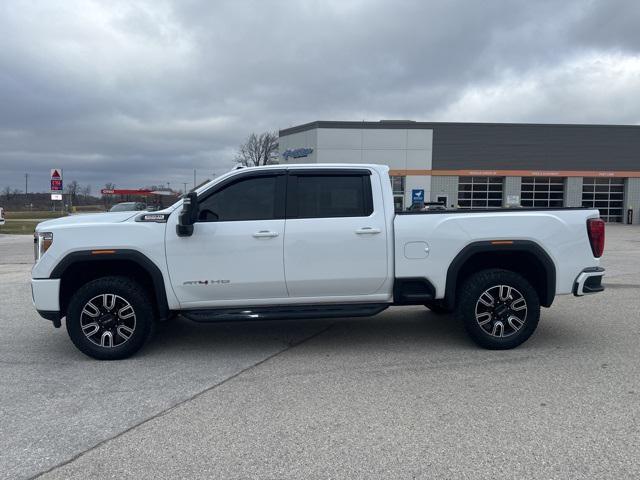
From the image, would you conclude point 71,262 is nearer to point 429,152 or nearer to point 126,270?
point 126,270

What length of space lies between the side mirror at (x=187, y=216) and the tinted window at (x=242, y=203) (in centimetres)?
19

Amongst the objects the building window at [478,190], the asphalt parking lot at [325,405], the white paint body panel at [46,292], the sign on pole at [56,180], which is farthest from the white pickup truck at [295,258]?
the building window at [478,190]

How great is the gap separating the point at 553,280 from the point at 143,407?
14.1ft

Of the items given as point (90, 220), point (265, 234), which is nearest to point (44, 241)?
point (90, 220)

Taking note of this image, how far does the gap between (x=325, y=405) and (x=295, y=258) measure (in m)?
1.66

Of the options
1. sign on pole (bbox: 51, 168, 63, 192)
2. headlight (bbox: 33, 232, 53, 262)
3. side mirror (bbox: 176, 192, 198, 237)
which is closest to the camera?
side mirror (bbox: 176, 192, 198, 237)

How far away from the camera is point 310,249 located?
538 cm

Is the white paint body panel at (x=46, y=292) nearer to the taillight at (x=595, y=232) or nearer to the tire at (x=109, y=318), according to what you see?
the tire at (x=109, y=318)

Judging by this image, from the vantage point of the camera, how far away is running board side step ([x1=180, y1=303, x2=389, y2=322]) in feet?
17.6

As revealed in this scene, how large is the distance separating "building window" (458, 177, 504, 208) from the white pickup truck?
35.8 meters

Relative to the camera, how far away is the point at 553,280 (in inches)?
221

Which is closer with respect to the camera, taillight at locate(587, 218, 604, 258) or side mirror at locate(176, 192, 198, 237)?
side mirror at locate(176, 192, 198, 237)

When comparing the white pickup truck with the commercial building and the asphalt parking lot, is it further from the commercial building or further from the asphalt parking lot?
the commercial building

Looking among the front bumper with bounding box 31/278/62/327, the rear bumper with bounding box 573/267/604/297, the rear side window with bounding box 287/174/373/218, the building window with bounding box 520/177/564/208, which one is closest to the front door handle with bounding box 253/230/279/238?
the rear side window with bounding box 287/174/373/218
